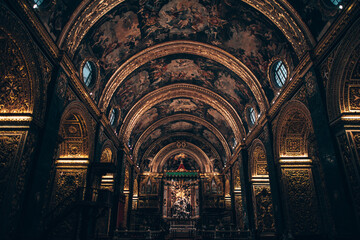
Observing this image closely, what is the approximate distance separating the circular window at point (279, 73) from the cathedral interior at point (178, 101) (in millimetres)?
80

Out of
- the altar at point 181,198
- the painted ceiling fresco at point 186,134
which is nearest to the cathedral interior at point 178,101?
the painted ceiling fresco at point 186,134

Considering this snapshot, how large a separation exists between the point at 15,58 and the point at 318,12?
11092 millimetres

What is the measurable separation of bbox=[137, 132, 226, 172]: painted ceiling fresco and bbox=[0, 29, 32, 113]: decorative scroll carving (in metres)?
19.3

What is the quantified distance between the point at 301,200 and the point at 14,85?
13308 millimetres

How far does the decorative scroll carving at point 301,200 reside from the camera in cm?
1156

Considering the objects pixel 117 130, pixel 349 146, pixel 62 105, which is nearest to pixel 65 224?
pixel 62 105

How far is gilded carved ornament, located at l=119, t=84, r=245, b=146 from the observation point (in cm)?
1995

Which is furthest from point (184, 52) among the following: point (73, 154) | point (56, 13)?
point (73, 154)

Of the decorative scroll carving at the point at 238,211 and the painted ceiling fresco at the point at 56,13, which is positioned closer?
the painted ceiling fresco at the point at 56,13

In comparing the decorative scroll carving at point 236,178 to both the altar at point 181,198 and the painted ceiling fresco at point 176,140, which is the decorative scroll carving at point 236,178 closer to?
the painted ceiling fresco at point 176,140

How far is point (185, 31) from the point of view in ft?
51.4

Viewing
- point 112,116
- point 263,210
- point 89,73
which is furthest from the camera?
point 112,116

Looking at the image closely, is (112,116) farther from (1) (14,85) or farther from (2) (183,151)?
(2) (183,151)

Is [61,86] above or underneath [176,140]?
underneath
